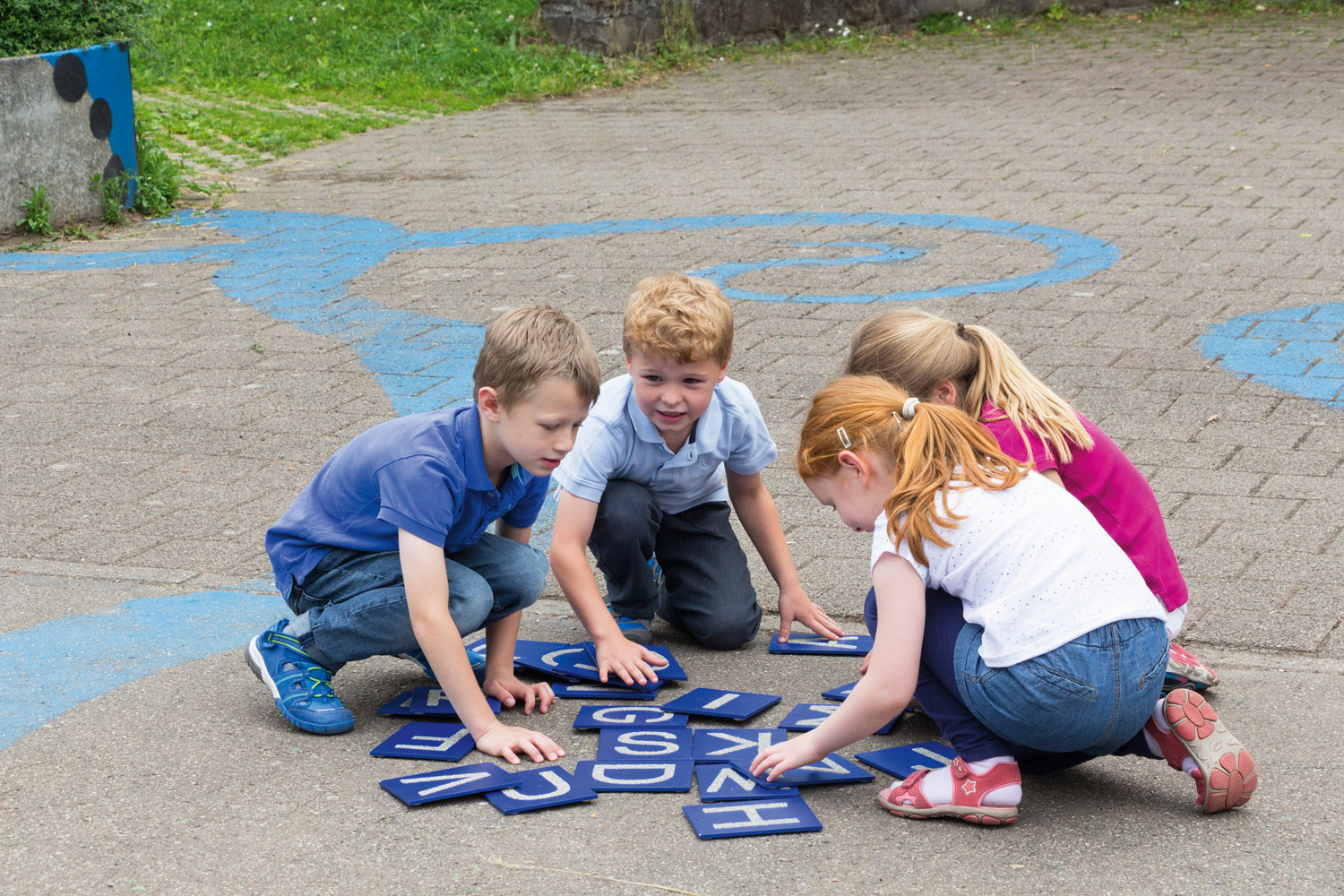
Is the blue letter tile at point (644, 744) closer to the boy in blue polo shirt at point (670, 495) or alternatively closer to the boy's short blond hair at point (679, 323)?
the boy in blue polo shirt at point (670, 495)

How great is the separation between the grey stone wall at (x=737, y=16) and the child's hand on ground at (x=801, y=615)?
1107 cm

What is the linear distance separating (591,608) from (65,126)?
6.01 meters

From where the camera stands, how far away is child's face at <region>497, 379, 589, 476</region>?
2.75 metres

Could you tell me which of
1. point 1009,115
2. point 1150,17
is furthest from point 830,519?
point 1150,17

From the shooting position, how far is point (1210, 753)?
8.03 ft

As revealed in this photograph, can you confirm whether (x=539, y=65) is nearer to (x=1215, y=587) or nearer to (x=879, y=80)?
(x=879, y=80)

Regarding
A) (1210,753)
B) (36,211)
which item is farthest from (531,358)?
(36,211)

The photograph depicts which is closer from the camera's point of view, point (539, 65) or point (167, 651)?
point (167, 651)

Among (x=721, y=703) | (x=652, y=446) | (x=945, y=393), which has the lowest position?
(x=721, y=703)

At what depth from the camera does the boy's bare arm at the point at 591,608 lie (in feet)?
10.1

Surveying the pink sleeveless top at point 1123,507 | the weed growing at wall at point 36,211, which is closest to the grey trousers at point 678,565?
the pink sleeveless top at point 1123,507

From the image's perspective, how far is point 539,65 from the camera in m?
13.2

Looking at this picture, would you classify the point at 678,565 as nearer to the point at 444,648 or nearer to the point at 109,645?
the point at 444,648

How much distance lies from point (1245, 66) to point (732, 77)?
14.9 ft
